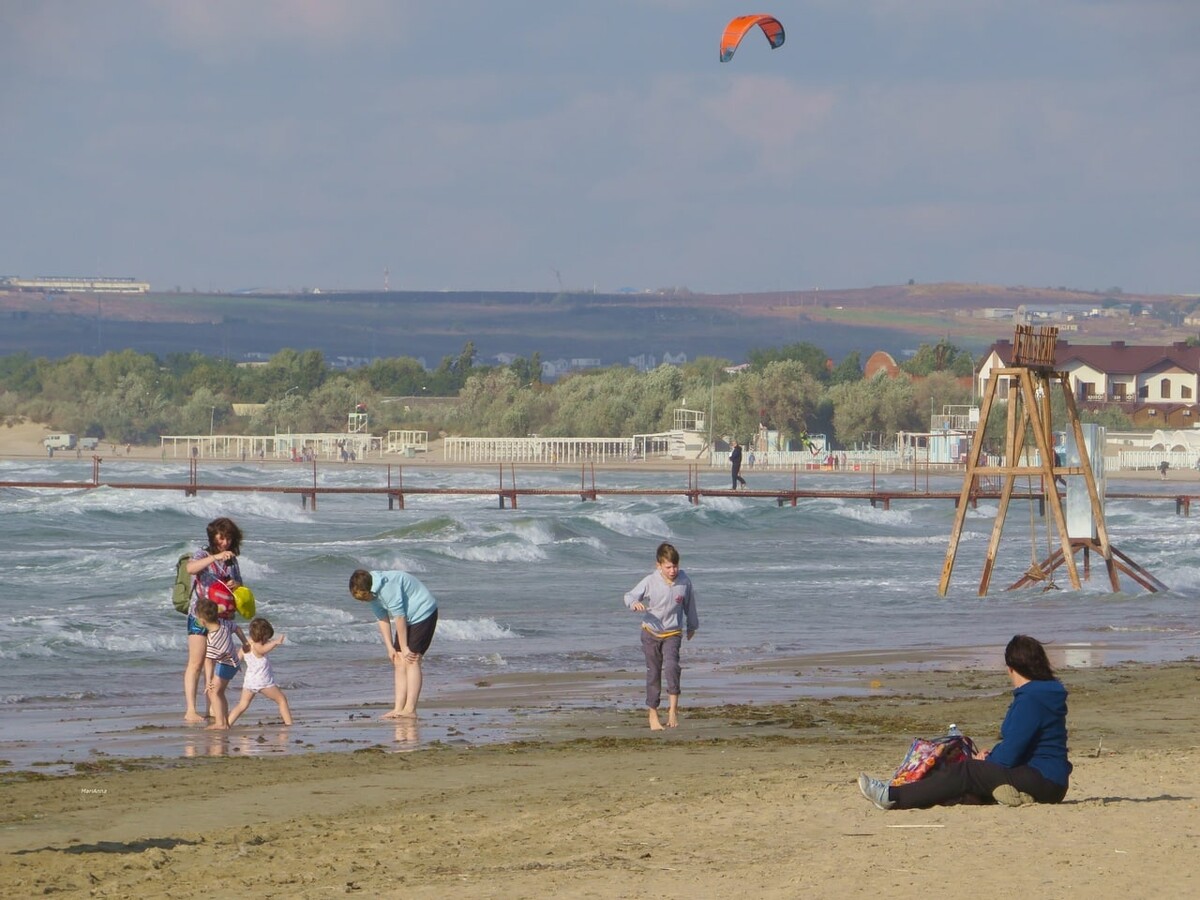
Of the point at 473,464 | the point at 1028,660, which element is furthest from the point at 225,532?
the point at 473,464

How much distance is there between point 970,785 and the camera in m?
7.96

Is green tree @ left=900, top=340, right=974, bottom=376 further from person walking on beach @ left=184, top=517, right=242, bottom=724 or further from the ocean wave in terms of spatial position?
person walking on beach @ left=184, top=517, right=242, bottom=724

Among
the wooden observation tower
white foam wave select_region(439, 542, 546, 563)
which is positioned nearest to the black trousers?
the wooden observation tower

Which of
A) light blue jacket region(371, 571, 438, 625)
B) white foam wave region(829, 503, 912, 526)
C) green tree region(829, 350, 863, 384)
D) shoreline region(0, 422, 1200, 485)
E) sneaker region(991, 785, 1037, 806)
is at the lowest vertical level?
shoreline region(0, 422, 1200, 485)

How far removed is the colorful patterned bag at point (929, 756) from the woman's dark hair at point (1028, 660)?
401 mm

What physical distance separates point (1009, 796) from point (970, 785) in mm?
167

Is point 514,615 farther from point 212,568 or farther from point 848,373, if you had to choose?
point 848,373

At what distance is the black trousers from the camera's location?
792cm

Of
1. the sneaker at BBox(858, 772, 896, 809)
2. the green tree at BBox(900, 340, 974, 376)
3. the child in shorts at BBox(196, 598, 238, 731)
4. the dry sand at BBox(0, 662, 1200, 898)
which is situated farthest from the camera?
the green tree at BBox(900, 340, 974, 376)

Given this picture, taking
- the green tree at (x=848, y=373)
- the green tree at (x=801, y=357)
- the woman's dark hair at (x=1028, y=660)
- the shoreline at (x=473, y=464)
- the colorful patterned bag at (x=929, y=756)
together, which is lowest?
the shoreline at (x=473, y=464)

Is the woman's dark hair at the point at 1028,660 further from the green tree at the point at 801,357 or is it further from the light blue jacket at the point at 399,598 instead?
the green tree at the point at 801,357

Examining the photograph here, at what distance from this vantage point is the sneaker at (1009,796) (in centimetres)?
792

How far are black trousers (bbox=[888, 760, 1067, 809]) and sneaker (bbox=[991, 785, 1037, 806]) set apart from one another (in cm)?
2

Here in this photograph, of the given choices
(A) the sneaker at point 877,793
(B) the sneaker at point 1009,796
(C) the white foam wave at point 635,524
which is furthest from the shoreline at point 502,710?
(C) the white foam wave at point 635,524
